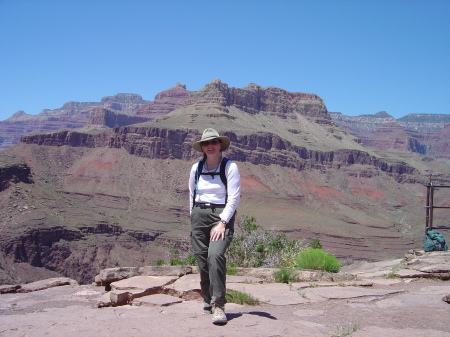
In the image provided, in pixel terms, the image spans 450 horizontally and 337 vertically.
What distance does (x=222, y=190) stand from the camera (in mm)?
6492

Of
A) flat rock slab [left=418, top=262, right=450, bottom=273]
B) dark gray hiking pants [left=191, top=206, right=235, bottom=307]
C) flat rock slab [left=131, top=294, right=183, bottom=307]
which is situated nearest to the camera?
dark gray hiking pants [left=191, top=206, right=235, bottom=307]

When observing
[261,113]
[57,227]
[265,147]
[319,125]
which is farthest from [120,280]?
[319,125]

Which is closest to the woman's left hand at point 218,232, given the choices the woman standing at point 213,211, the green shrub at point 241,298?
the woman standing at point 213,211

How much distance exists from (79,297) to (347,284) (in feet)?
15.2

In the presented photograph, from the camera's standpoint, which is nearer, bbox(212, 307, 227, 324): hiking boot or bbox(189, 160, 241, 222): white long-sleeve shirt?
bbox(212, 307, 227, 324): hiking boot

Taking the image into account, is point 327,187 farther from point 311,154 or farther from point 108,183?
point 108,183

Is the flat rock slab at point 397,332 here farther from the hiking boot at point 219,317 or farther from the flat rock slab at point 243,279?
the flat rock slab at point 243,279

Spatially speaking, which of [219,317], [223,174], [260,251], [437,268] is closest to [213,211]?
[223,174]

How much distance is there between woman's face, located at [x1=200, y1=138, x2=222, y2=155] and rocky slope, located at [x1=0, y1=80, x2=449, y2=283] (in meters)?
26.9

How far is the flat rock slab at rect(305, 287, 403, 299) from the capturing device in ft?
25.6

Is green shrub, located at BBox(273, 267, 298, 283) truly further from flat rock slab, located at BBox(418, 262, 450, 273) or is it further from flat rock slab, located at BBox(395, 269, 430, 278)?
flat rock slab, located at BBox(418, 262, 450, 273)

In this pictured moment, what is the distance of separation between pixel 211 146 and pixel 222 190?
591mm

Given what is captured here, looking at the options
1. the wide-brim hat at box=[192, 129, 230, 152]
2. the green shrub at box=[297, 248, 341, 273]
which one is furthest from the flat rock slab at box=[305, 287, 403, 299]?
the wide-brim hat at box=[192, 129, 230, 152]

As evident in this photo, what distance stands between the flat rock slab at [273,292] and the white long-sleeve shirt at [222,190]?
6.18 feet
